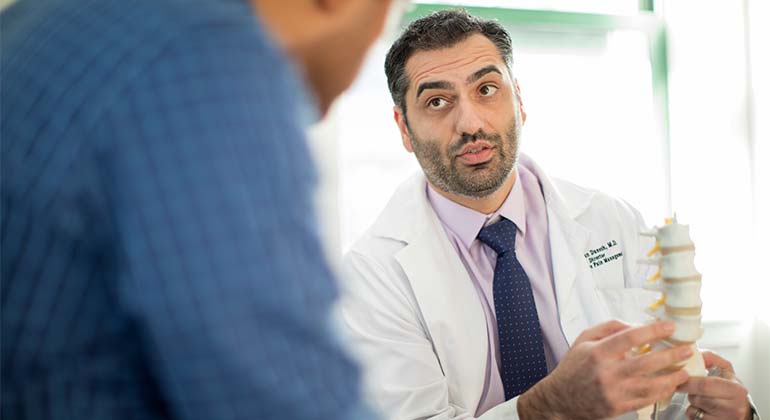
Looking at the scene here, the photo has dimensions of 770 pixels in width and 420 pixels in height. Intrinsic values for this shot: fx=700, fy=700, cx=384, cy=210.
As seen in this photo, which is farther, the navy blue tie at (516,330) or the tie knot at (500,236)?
the tie knot at (500,236)

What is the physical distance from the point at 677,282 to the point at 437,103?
106cm

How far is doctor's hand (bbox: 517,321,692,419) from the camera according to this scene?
4.30ft

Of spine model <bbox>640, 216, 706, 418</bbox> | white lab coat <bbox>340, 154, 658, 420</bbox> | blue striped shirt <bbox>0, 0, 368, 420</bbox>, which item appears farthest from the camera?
white lab coat <bbox>340, 154, 658, 420</bbox>

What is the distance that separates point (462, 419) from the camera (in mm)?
1696

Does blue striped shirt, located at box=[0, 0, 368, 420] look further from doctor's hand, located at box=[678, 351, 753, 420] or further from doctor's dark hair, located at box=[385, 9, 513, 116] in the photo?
doctor's dark hair, located at box=[385, 9, 513, 116]

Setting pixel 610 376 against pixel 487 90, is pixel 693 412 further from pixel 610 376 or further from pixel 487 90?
pixel 487 90

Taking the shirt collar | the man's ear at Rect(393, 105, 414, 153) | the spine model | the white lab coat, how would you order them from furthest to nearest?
the man's ear at Rect(393, 105, 414, 153) → the shirt collar → the white lab coat → the spine model

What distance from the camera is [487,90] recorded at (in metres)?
2.11

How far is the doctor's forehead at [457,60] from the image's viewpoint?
2084 millimetres

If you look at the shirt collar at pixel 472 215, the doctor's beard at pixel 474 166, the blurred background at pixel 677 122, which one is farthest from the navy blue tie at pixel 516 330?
the blurred background at pixel 677 122

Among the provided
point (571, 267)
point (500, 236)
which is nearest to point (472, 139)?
point (500, 236)

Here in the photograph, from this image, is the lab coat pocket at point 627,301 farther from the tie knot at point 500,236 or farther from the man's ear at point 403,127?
the man's ear at point 403,127

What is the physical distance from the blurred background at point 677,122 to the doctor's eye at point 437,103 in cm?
79

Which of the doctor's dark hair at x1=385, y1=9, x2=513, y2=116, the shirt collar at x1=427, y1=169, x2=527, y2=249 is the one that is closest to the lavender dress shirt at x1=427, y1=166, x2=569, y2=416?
the shirt collar at x1=427, y1=169, x2=527, y2=249
